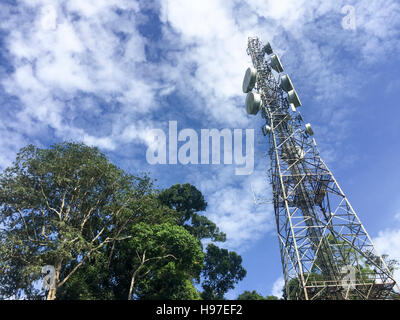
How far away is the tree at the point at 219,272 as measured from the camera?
29688 millimetres

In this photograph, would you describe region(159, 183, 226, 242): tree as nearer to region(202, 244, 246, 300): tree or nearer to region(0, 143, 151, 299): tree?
region(202, 244, 246, 300): tree

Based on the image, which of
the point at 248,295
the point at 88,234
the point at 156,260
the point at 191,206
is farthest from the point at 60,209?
the point at 248,295

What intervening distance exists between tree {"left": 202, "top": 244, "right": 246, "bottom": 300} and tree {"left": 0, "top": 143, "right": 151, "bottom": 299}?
12.9 metres

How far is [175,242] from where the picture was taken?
1914cm

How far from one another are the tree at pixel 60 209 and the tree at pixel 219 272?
12.9 meters

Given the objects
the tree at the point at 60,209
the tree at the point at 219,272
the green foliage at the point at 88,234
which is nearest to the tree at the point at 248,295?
the tree at the point at 219,272

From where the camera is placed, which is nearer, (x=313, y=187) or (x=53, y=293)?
(x=53, y=293)

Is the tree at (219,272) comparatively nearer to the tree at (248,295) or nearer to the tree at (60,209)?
the tree at (248,295)

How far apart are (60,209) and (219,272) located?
18813 mm
